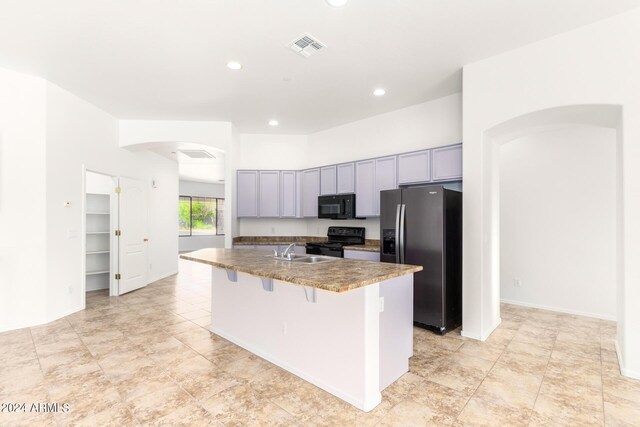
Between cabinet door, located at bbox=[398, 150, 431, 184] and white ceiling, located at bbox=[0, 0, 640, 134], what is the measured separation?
82cm

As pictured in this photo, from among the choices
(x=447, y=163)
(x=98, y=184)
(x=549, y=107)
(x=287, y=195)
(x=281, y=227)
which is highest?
(x=549, y=107)

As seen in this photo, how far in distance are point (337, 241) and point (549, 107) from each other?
3.54m

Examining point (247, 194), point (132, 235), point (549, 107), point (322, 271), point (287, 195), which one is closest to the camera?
point (322, 271)

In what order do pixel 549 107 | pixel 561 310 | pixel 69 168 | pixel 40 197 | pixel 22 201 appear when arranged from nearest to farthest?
pixel 549 107 < pixel 22 201 < pixel 40 197 < pixel 69 168 < pixel 561 310

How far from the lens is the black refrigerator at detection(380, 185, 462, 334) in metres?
3.51

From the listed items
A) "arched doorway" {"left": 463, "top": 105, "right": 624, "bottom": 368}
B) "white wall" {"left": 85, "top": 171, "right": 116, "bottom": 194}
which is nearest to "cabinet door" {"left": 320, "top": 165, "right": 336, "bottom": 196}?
"arched doorway" {"left": 463, "top": 105, "right": 624, "bottom": 368}

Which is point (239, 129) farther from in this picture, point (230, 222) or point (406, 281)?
point (406, 281)

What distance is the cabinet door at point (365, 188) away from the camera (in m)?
4.95

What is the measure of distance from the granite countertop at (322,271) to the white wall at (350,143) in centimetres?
269

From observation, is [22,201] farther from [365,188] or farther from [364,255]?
[365,188]

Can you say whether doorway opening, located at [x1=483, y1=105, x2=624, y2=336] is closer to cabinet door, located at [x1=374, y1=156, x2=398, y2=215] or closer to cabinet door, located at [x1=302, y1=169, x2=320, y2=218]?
cabinet door, located at [x1=374, y1=156, x2=398, y2=215]

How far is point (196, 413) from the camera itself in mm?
2090

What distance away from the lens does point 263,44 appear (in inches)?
120

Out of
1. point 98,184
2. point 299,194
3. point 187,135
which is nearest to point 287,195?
point 299,194
